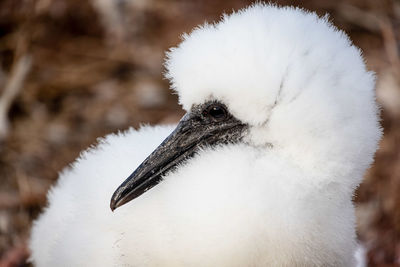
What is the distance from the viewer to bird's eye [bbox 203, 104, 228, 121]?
287 cm

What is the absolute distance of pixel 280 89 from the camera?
8.91 ft

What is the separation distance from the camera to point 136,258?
294 cm

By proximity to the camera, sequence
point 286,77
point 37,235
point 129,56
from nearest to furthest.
Result: 1. point 286,77
2. point 37,235
3. point 129,56

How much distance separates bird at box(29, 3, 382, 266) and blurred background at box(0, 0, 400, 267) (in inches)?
75.8

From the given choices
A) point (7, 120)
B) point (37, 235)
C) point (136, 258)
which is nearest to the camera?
point (136, 258)

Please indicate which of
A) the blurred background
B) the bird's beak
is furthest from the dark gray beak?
the blurred background

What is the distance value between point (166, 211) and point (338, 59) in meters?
0.93

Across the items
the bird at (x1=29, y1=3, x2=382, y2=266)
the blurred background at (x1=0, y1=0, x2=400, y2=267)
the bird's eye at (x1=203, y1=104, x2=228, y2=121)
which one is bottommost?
the bird at (x1=29, y1=3, x2=382, y2=266)

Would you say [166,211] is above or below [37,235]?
below

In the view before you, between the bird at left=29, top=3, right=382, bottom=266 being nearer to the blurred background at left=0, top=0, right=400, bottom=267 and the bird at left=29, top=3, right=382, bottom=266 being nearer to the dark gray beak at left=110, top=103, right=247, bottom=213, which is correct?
the dark gray beak at left=110, top=103, right=247, bottom=213

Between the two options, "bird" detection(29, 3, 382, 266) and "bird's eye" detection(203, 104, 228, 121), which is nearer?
"bird" detection(29, 3, 382, 266)

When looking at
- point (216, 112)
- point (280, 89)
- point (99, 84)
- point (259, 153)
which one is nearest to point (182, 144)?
point (216, 112)

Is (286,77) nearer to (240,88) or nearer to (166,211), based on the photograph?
(240,88)

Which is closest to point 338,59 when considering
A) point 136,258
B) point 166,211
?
point 166,211
